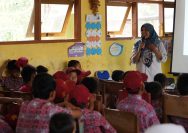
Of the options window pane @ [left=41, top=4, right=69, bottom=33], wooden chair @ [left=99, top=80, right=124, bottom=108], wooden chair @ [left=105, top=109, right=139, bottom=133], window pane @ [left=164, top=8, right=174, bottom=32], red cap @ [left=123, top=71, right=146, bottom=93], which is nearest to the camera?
wooden chair @ [left=105, top=109, right=139, bottom=133]

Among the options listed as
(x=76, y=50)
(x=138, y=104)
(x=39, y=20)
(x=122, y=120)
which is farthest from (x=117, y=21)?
(x=122, y=120)

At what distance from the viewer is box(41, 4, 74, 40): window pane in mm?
5090

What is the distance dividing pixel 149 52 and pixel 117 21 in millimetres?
1089

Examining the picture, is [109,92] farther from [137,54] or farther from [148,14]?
[148,14]

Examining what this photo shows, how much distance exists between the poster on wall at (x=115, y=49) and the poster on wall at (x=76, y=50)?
508 mm

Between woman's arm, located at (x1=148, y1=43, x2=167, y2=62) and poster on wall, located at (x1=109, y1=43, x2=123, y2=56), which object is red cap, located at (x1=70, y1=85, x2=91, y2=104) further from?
poster on wall, located at (x1=109, y1=43, x2=123, y2=56)

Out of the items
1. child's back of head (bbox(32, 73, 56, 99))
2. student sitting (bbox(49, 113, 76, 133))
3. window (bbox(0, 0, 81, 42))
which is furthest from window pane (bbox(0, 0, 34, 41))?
student sitting (bbox(49, 113, 76, 133))

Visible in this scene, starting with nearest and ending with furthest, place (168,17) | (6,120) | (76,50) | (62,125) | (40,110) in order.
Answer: (62,125) < (40,110) < (6,120) < (76,50) < (168,17)

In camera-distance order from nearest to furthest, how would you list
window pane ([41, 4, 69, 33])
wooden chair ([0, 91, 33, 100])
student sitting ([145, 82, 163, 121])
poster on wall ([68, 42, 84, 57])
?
1. wooden chair ([0, 91, 33, 100])
2. student sitting ([145, 82, 163, 121])
3. window pane ([41, 4, 69, 33])
4. poster on wall ([68, 42, 84, 57])

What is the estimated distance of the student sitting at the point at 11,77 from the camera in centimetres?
435

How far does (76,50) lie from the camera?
5.32 m

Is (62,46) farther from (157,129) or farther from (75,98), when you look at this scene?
(157,129)

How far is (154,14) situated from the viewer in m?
6.24

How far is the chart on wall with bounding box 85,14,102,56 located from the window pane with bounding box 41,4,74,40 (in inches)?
9.0
